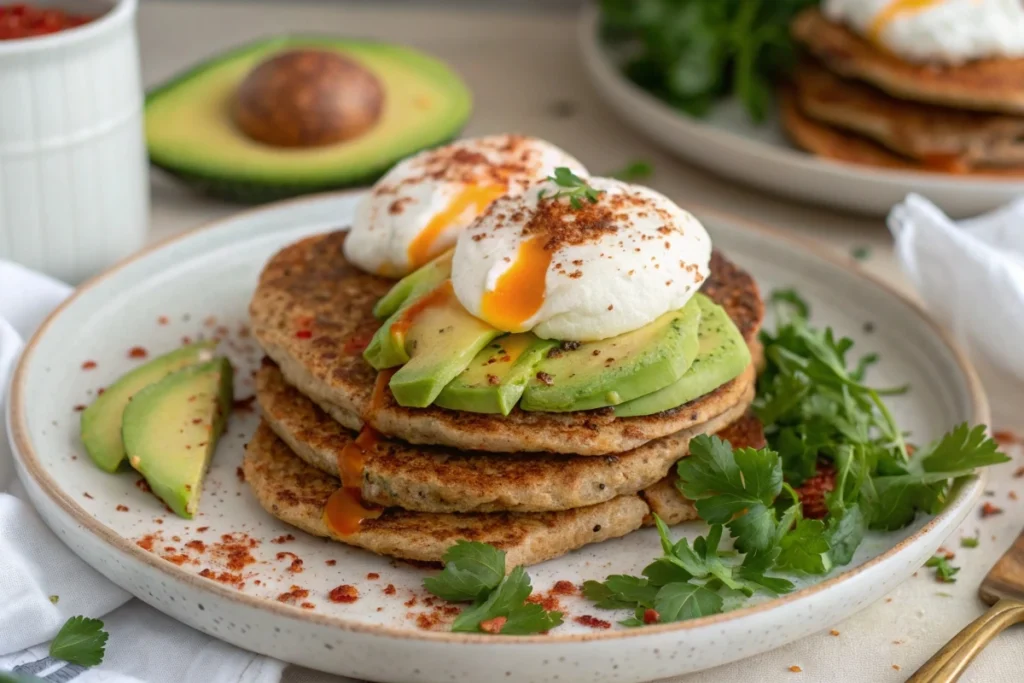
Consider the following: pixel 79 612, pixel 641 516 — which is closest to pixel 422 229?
pixel 641 516

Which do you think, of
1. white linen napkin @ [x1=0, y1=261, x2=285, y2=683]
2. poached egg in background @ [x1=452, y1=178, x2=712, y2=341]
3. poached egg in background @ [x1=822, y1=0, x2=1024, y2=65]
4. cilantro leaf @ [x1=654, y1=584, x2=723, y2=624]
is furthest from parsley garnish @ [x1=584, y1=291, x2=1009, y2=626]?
poached egg in background @ [x1=822, y1=0, x2=1024, y2=65]

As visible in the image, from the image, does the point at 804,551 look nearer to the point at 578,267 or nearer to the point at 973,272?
the point at 578,267

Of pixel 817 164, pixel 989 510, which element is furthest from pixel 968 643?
pixel 817 164

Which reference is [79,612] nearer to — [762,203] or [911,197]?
[911,197]

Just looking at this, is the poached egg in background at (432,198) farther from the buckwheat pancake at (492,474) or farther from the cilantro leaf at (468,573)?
the cilantro leaf at (468,573)

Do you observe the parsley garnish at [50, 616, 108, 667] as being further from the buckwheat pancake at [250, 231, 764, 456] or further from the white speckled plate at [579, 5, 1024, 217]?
the white speckled plate at [579, 5, 1024, 217]
